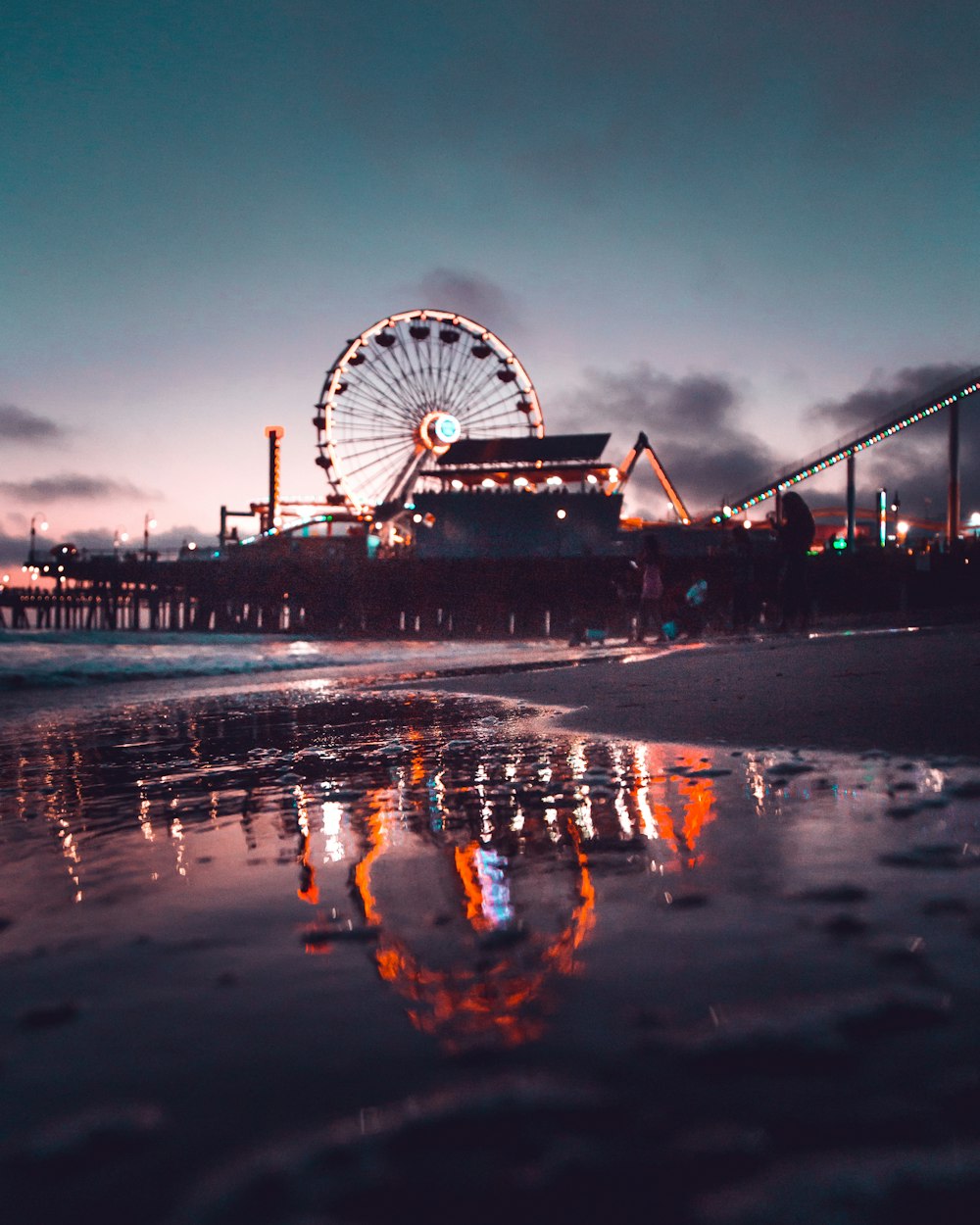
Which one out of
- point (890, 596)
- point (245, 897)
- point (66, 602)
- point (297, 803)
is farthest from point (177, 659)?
point (66, 602)

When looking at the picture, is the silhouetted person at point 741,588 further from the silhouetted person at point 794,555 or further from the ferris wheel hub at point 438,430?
the ferris wheel hub at point 438,430

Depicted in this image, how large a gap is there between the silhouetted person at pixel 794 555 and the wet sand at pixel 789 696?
6.16 meters

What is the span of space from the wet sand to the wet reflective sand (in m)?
1.21

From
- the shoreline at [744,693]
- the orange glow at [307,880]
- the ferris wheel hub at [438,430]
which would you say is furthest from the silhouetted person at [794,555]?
the ferris wheel hub at [438,430]

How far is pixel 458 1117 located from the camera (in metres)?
0.93

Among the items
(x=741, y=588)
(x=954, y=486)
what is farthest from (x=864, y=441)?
(x=741, y=588)

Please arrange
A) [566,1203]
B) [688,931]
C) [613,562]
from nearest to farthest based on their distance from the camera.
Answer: [566,1203], [688,931], [613,562]

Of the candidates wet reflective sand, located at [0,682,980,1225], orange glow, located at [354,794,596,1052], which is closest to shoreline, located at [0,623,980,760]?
wet reflective sand, located at [0,682,980,1225]

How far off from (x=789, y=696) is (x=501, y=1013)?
422cm

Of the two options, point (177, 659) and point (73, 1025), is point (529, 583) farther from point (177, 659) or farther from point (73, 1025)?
point (73, 1025)

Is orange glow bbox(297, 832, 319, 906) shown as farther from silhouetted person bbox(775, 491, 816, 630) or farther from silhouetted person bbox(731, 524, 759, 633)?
silhouetted person bbox(731, 524, 759, 633)

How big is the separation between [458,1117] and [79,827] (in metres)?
1.97

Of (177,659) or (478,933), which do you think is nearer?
(478,933)

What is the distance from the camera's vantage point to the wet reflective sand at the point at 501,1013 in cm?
82
